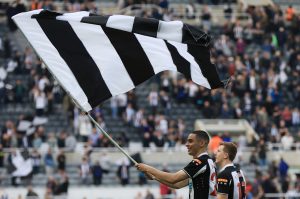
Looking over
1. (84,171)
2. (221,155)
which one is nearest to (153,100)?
(84,171)

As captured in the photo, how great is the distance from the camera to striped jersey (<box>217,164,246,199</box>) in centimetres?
1489

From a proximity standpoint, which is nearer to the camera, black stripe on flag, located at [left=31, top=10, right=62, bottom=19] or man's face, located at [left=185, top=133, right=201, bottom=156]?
man's face, located at [left=185, top=133, right=201, bottom=156]

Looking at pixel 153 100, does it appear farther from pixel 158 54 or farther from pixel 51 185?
pixel 158 54

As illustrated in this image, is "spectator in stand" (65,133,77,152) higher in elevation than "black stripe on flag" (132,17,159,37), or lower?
lower

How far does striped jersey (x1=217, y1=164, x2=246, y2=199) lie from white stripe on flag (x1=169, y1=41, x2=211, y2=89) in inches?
37.7

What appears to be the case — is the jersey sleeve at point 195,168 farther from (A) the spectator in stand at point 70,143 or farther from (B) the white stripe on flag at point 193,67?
(A) the spectator in stand at point 70,143

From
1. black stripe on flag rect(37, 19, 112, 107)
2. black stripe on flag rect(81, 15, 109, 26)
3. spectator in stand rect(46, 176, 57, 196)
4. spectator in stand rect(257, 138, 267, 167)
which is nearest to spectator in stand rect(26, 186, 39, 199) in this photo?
spectator in stand rect(46, 176, 57, 196)

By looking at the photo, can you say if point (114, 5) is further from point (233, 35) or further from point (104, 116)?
point (104, 116)

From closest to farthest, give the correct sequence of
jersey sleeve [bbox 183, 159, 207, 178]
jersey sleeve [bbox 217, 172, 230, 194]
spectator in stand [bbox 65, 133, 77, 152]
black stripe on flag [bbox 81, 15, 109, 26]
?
jersey sleeve [bbox 183, 159, 207, 178]
jersey sleeve [bbox 217, 172, 230, 194]
black stripe on flag [bbox 81, 15, 109, 26]
spectator in stand [bbox 65, 133, 77, 152]

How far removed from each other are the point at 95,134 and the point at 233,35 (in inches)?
359

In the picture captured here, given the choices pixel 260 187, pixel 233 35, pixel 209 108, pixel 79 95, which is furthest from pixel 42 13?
pixel 233 35

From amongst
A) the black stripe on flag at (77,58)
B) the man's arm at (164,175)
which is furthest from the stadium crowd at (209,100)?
the man's arm at (164,175)

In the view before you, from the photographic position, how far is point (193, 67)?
1519 cm

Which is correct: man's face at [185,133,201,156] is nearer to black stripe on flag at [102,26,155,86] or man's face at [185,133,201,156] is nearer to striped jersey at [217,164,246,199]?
striped jersey at [217,164,246,199]
